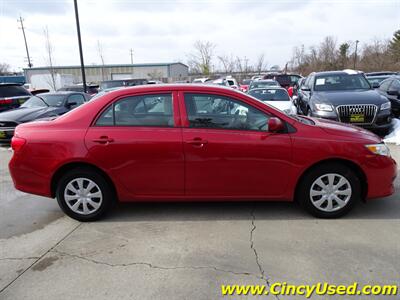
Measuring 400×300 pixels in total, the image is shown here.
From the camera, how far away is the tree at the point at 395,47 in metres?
43.8

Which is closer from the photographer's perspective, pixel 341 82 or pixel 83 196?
pixel 83 196

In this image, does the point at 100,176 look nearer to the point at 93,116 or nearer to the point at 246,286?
the point at 93,116

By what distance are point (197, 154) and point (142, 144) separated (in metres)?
0.65

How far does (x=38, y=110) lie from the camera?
8.80 metres

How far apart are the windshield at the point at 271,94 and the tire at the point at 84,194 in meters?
8.09

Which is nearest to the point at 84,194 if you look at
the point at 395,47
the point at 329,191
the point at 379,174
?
the point at 329,191

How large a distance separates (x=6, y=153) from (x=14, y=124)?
30.1 inches

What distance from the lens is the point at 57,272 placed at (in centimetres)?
291

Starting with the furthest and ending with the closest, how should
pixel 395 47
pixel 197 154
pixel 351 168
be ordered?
1. pixel 395 47
2. pixel 351 168
3. pixel 197 154

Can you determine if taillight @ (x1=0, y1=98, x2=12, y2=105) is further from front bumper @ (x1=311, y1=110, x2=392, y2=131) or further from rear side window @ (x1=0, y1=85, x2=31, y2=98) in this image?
front bumper @ (x1=311, y1=110, x2=392, y2=131)

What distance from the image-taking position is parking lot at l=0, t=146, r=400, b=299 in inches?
106

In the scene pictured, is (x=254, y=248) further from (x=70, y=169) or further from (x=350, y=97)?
(x=350, y=97)

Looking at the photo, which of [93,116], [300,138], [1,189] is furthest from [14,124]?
[300,138]

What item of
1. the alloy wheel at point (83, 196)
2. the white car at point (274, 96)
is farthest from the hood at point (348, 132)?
the white car at point (274, 96)
